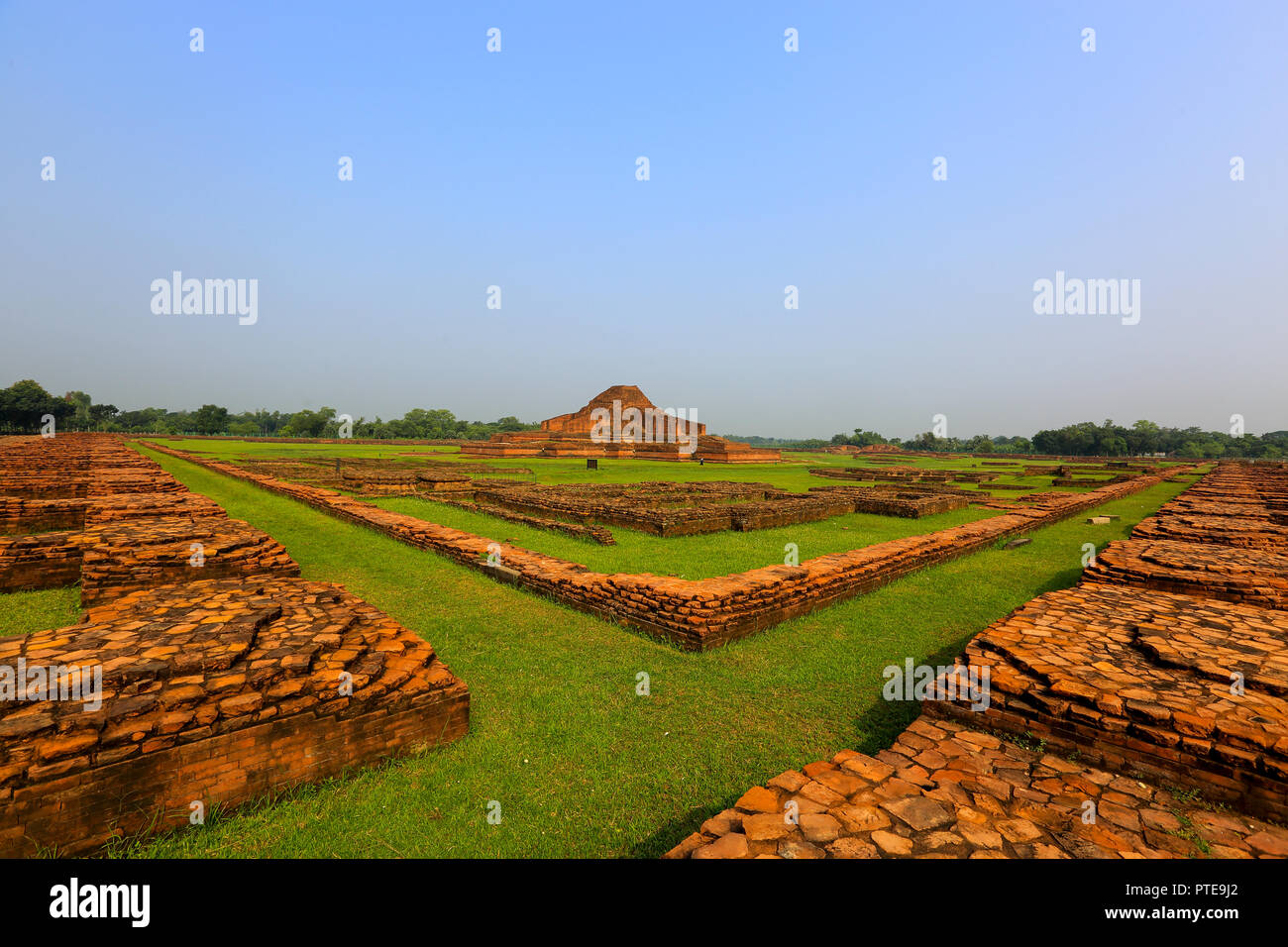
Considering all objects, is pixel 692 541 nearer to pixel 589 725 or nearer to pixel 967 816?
pixel 589 725

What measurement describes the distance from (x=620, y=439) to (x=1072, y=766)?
43810 mm

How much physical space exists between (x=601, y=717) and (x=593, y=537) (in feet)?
16.5

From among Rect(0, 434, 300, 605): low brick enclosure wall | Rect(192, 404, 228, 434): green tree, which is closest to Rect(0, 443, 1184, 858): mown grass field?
Rect(0, 434, 300, 605): low brick enclosure wall

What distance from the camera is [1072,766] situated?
2.31m

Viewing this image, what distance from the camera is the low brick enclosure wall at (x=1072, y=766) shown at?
1.80 m

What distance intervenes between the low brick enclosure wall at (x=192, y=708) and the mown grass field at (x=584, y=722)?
0.44ft

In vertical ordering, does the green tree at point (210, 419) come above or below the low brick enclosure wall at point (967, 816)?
above

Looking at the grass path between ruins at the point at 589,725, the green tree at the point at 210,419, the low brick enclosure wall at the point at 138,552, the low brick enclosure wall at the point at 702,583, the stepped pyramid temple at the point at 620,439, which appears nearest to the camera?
the grass path between ruins at the point at 589,725

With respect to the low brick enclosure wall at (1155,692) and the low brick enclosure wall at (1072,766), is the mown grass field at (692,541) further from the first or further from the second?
the low brick enclosure wall at (1072,766)

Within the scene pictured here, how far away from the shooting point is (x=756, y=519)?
9.76m

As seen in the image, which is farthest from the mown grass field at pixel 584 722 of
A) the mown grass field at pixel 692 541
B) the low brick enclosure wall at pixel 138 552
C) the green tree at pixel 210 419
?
the green tree at pixel 210 419

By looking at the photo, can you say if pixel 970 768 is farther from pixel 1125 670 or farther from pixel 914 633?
pixel 914 633

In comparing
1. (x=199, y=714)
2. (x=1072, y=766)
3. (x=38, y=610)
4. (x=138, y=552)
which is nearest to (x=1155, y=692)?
(x=1072, y=766)

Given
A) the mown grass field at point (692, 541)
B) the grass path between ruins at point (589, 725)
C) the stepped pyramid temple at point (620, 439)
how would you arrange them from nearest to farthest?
1. the grass path between ruins at point (589, 725)
2. the mown grass field at point (692, 541)
3. the stepped pyramid temple at point (620, 439)
